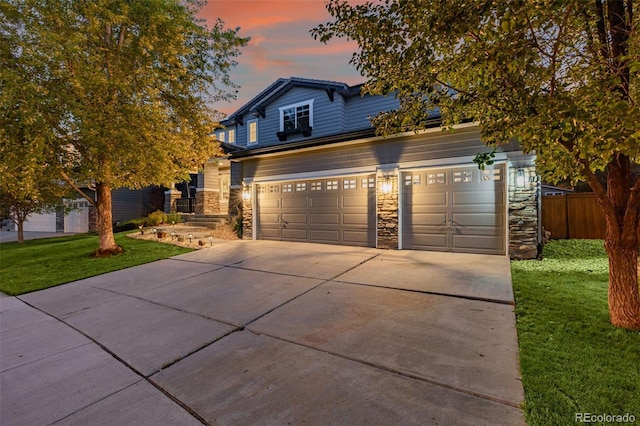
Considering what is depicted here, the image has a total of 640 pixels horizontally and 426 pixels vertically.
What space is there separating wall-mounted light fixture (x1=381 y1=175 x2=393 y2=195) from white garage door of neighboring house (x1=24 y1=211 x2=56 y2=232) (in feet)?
75.7

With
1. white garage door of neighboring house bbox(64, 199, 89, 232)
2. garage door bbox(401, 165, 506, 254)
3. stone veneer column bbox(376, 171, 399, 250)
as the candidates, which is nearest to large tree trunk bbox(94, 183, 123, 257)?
stone veneer column bbox(376, 171, 399, 250)

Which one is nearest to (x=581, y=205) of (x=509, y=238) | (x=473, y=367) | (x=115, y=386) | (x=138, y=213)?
(x=509, y=238)

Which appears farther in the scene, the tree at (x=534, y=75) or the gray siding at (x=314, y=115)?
the gray siding at (x=314, y=115)

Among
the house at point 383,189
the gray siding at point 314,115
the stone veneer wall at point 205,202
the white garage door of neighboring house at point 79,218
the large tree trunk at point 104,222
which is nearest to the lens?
the house at point 383,189

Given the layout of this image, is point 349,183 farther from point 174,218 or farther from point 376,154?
point 174,218

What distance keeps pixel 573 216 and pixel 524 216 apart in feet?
11.8

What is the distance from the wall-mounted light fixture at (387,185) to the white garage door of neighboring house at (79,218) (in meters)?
19.2

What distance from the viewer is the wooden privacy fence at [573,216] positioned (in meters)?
8.21

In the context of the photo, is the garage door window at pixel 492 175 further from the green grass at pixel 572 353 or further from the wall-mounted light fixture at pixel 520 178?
the green grass at pixel 572 353

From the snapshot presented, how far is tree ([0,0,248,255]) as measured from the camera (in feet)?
21.1

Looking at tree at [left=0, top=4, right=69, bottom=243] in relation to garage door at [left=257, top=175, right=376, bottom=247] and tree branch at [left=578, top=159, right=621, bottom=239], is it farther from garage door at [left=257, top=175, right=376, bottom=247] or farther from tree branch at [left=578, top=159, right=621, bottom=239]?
tree branch at [left=578, top=159, right=621, bottom=239]

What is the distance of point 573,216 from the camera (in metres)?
8.51

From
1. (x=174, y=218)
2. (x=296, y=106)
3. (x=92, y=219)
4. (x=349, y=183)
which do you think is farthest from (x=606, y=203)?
(x=92, y=219)

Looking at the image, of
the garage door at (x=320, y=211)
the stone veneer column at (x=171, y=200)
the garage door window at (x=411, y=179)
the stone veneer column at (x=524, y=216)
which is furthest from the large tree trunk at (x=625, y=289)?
the stone veneer column at (x=171, y=200)
